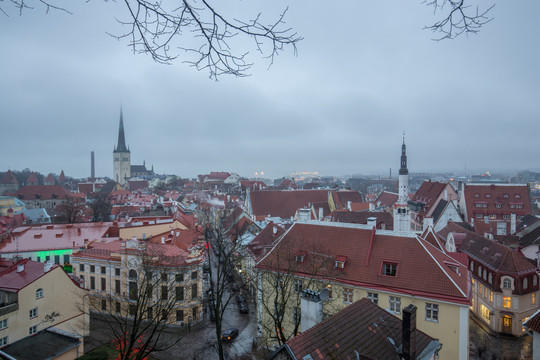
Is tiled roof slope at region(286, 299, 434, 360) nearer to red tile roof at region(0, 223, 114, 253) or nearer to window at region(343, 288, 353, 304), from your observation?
window at region(343, 288, 353, 304)

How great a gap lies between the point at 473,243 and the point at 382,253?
1307cm

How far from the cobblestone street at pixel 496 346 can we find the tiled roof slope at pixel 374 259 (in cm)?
457

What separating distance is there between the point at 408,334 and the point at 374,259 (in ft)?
31.5

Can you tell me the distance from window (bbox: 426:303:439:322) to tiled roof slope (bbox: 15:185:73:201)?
263 feet

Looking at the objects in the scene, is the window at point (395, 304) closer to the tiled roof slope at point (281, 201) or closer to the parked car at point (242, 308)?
the parked car at point (242, 308)

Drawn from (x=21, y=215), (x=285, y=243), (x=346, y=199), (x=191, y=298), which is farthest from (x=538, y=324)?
(x=21, y=215)

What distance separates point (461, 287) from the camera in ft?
52.4

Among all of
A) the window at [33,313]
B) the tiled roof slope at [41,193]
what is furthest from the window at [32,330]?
the tiled roof slope at [41,193]

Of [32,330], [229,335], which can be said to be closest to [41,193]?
[32,330]

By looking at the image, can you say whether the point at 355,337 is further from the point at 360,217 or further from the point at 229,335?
the point at 360,217

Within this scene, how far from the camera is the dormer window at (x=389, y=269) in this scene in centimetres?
1769

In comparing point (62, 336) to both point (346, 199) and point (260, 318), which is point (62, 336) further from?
point (346, 199)

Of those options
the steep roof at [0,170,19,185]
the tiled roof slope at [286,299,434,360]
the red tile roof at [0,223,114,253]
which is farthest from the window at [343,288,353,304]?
the steep roof at [0,170,19,185]

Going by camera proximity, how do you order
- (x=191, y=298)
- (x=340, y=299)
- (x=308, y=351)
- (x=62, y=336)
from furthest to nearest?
(x=191, y=298), (x=340, y=299), (x=62, y=336), (x=308, y=351)
